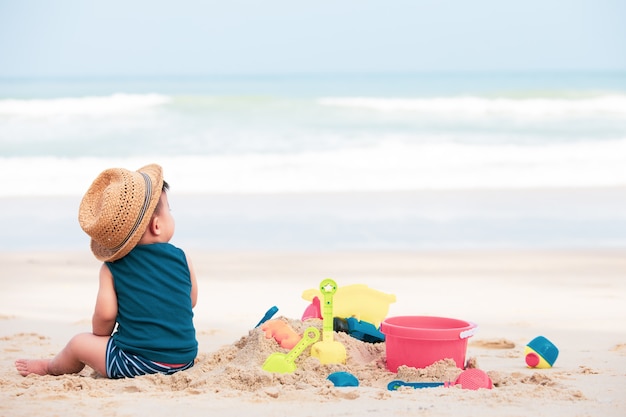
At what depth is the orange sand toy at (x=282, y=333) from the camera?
3490 mm

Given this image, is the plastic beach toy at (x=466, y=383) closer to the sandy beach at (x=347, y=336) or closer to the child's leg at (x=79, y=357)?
the sandy beach at (x=347, y=336)

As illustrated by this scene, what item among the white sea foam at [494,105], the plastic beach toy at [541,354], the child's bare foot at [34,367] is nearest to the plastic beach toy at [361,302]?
the plastic beach toy at [541,354]

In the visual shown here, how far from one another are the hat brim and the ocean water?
366cm

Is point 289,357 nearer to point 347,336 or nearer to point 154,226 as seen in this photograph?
point 347,336

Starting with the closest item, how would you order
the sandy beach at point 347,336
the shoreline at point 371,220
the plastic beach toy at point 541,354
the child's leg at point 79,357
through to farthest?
the sandy beach at point 347,336
the child's leg at point 79,357
the plastic beach toy at point 541,354
the shoreline at point 371,220

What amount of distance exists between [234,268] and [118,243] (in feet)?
9.52

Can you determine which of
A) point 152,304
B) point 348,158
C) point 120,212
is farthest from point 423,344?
point 348,158

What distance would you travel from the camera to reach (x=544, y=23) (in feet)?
106

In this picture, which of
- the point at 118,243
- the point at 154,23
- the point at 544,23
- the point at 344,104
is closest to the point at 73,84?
the point at 154,23

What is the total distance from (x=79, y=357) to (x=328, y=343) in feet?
3.42

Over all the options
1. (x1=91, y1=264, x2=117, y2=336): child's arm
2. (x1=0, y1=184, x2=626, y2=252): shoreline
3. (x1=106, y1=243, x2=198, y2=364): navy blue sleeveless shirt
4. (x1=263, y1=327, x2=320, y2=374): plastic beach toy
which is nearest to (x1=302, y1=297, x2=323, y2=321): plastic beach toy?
(x1=263, y1=327, x2=320, y2=374): plastic beach toy

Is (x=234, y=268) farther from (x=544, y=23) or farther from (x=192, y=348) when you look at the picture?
(x=544, y=23)

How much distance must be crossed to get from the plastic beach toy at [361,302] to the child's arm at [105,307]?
36.6 inches

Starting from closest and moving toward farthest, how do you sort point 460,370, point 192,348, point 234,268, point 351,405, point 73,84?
point 351,405, point 460,370, point 192,348, point 234,268, point 73,84
